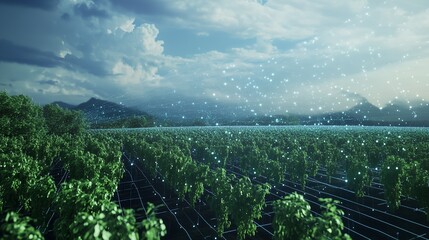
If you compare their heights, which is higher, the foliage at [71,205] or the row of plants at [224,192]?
the foliage at [71,205]

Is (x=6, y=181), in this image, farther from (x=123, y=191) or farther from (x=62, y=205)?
(x=123, y=191)

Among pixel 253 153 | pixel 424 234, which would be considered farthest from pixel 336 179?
pixel 424 234

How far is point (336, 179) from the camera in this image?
34.7 m

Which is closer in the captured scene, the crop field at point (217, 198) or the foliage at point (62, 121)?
the crop field at point (217, 198)

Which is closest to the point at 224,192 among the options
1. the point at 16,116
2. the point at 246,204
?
the point at 246,204

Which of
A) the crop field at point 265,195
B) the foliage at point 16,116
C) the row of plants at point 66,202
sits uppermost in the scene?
the foliage at point 16,116

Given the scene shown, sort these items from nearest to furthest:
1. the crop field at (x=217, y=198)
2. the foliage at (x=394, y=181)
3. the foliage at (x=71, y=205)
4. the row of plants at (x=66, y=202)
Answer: the row of plants at (x=66, y=202) → the crop field at (x=217, y=198) → the foliage at (x=71, y=205) → the foliage at (x=394, y=181)

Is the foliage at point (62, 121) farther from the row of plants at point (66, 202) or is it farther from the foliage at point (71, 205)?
the foliage at point (71, 205)

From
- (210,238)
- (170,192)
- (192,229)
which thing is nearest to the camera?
(210,238)

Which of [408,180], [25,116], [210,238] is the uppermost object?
[25,116]

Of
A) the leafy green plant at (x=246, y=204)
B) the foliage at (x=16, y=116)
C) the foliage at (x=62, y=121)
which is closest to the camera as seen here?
the leafy green plant at (x=246, y=204)

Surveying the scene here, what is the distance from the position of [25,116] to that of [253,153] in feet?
134

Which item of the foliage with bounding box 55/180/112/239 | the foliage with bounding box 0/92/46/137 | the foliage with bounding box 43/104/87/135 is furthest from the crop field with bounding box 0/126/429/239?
the foliage with bounding box 43/104/87/135

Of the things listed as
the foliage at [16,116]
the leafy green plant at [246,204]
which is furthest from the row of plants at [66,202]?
the leafy green plant at [246,204]
